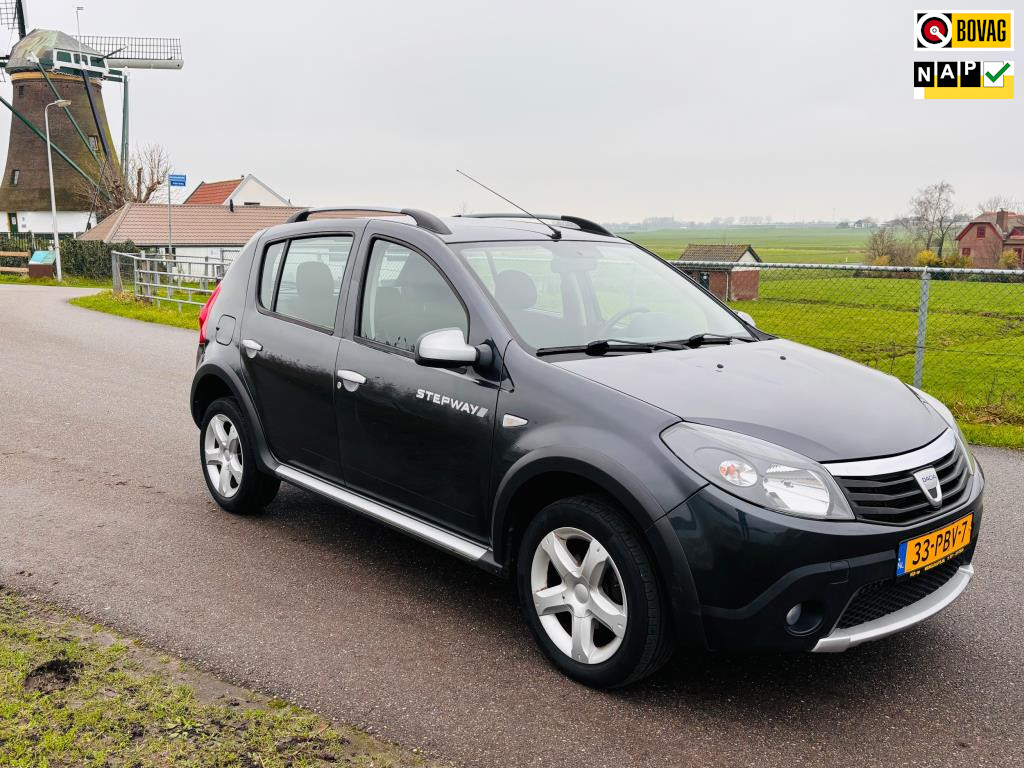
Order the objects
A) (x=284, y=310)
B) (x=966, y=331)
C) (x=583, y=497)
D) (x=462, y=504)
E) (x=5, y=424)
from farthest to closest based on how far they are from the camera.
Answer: (x=966, y=331) < (x=5, y=424) < (x=284, y=310) < (x=462, y=504) < (x=583, y=497)

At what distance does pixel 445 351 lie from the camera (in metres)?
3.76

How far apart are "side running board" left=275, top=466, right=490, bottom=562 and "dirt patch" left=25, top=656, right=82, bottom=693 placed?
139cm

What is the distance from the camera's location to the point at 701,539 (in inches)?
124

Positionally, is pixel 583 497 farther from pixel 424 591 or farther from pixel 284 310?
pixel 284 310

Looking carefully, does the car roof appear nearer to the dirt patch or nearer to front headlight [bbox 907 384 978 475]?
front headlight [bbox 907 384 978 475]

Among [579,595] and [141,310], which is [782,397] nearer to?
[579,595]

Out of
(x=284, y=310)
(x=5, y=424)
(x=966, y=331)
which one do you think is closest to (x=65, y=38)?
(x=966, y=331)

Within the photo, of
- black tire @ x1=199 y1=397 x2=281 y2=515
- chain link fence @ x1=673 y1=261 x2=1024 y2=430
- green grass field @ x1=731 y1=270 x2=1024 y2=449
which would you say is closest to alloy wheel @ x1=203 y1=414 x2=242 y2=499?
black tire @ x1=199 y1=397 x2=281 y2=515

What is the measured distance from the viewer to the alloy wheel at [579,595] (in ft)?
11.3

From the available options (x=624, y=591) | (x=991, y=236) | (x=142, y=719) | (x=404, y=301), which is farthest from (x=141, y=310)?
(x=991, y=236)

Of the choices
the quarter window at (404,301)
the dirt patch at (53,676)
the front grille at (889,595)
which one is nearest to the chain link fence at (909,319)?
the quarter window at (404,301)

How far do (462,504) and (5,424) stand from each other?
19.7 feet

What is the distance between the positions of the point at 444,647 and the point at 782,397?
1734mm

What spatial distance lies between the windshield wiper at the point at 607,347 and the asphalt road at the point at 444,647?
1.26m
